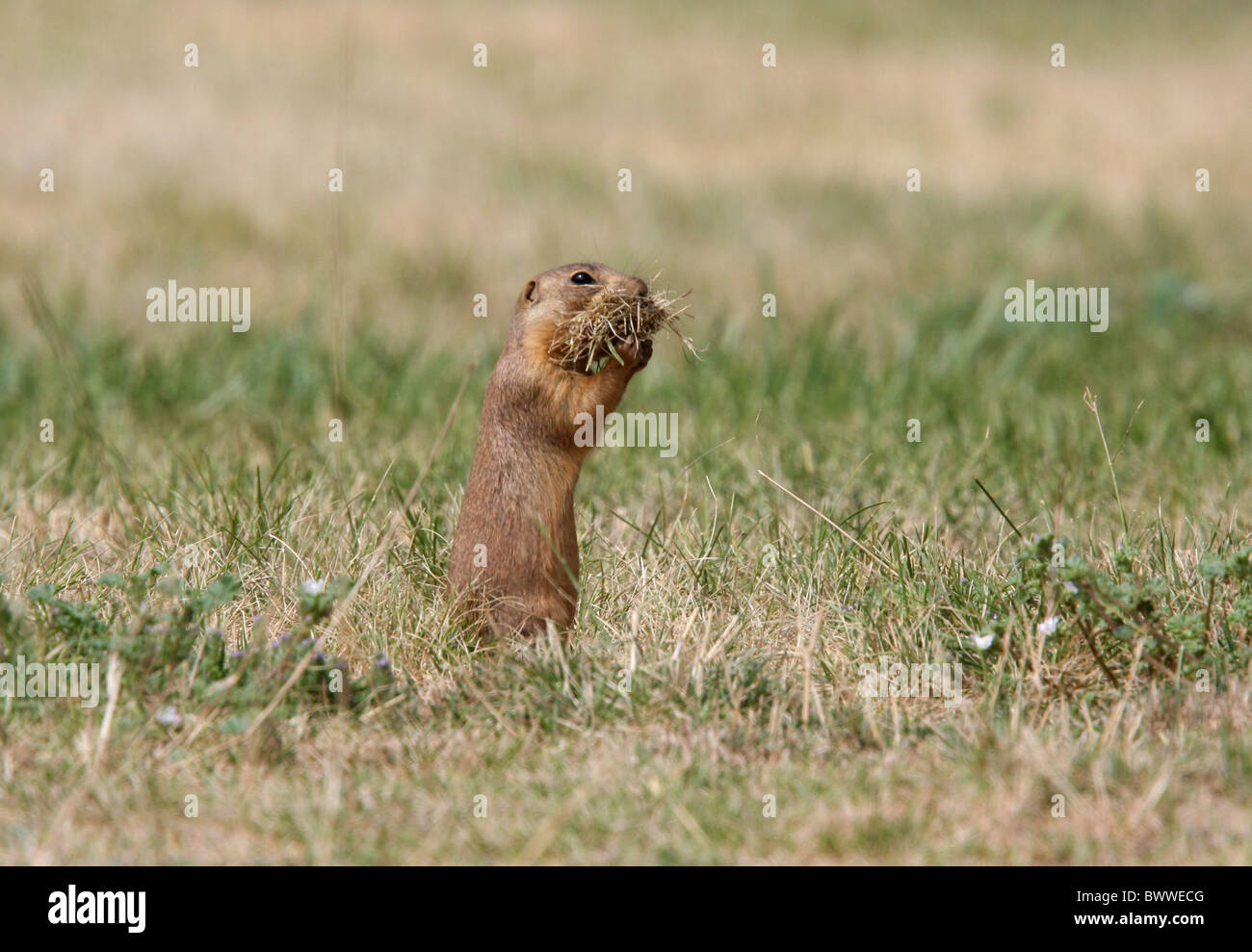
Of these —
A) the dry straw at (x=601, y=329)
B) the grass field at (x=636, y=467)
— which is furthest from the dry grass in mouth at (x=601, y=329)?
the grass field at (x=636, y=467)

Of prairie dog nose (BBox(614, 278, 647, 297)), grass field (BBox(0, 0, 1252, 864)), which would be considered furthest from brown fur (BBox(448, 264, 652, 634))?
grass field (BBox(0, 0, 1252, 864))

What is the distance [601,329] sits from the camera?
3.48 m

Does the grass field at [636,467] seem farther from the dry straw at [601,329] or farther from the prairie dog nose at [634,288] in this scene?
the prairie dog nose at [634,288]

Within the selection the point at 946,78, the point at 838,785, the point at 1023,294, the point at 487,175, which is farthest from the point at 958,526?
the point at 946,78

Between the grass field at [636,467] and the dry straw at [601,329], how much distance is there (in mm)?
324

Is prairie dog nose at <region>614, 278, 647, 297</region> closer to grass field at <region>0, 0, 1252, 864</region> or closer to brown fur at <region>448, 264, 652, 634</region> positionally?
brown fur at <region>448, 264, 652, 634</region>

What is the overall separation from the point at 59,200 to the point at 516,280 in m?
3.22

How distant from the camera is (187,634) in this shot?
333cm

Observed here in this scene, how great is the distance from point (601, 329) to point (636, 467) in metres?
1.77

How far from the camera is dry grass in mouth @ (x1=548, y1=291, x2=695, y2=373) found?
349 cm

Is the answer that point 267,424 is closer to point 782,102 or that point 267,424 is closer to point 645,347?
point 645,347

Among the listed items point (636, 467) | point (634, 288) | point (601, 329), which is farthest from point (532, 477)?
point (636, 467)

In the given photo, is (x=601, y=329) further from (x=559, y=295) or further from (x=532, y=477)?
(x=532, y=477)

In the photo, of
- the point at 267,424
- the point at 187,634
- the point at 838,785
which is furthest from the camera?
the point at 267,424
